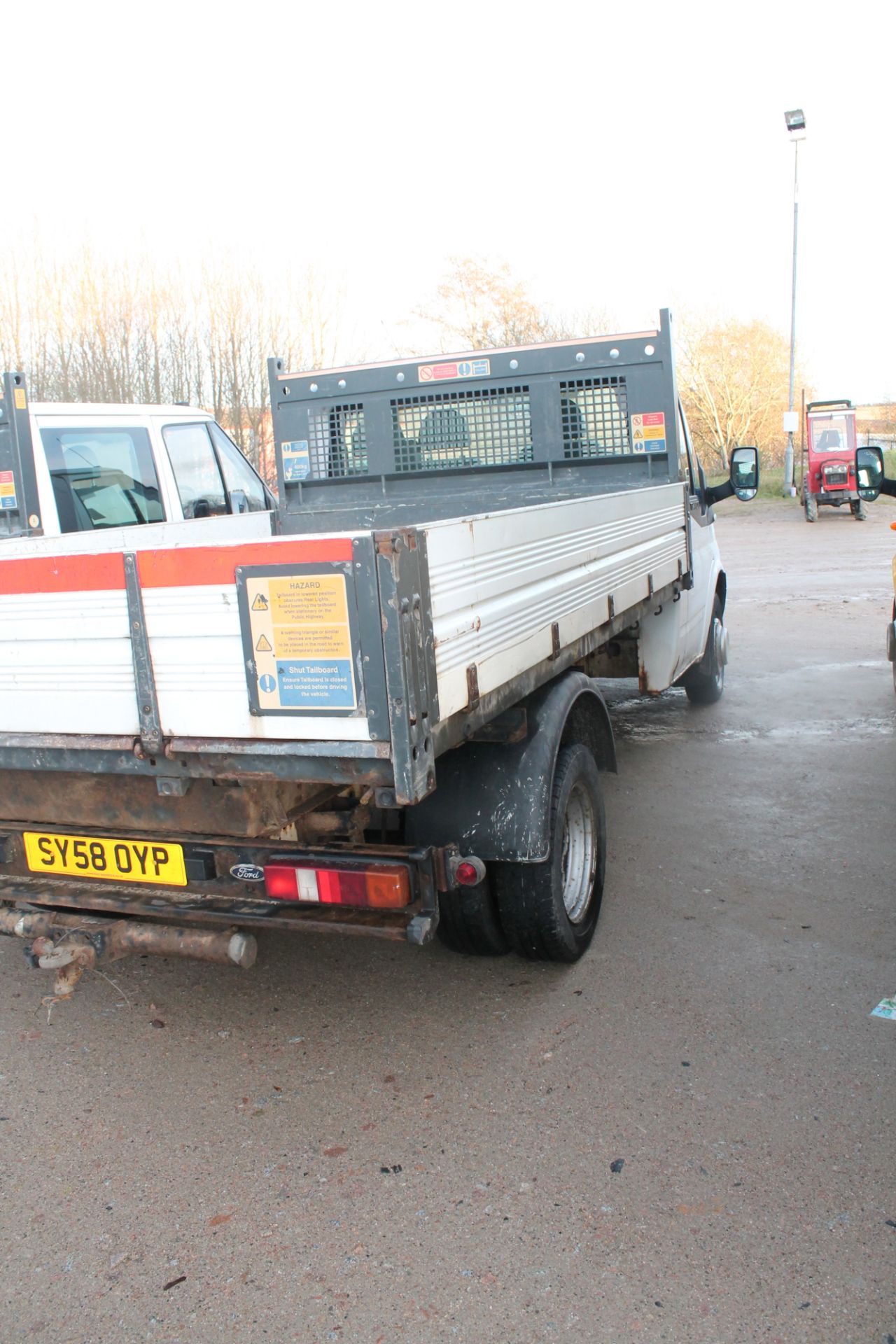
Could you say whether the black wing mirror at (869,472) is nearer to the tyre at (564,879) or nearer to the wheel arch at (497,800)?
the tyre at (564,879)

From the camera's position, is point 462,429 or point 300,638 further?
point 462,429

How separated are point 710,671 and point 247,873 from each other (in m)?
5.55

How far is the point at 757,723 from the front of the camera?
24.6 feet

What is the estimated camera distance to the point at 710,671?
8062 millimetres

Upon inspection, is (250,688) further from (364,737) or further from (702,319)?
(702,319)

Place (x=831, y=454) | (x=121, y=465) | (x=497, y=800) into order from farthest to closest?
(x=831, y=454) < (x=121, y=465) < (x=497, y=800)

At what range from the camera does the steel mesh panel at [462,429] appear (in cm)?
629

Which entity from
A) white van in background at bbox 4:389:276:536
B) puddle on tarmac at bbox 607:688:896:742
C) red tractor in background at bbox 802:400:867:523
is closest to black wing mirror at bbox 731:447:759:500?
puddle on tarmac at bbox 607:688:896:742

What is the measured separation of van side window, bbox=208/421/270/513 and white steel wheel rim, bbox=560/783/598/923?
15.5ft

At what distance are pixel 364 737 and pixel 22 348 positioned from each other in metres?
22.5

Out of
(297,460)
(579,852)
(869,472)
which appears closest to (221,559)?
(579,852)

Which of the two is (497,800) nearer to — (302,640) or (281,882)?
(281,882)

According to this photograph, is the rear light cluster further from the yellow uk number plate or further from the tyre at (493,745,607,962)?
→ the tyre at (493,745,607,962)

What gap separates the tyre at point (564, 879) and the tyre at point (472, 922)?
0.13 feet
